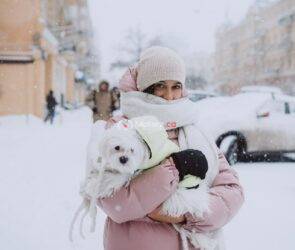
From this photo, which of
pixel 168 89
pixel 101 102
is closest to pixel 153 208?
pixel 168 89

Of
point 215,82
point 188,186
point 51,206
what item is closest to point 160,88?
point 188,186

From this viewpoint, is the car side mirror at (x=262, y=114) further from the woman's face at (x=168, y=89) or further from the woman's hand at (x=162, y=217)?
the woman's hand at (x=162, y=217)

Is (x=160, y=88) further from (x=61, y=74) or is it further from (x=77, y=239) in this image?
(x=61, y=74)

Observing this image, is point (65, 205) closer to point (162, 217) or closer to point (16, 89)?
point (162, 217)

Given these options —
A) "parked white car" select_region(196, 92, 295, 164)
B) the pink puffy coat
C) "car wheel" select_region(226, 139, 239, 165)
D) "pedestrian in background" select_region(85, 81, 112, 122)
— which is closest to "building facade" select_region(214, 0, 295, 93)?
"parked white car" select_region(196, 92, 295, 164)

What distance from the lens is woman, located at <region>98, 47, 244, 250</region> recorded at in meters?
1.96

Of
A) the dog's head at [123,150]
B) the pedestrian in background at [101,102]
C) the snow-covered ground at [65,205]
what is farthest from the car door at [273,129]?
the dog's head at [123,150]

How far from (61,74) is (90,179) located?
4203cm

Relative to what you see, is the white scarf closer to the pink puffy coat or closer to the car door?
the pink puffy coat

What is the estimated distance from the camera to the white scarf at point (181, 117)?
2.16 metres

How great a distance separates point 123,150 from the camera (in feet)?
6.12

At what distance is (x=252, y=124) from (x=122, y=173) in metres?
9.19

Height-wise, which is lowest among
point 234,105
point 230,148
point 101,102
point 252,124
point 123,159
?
point 230,148

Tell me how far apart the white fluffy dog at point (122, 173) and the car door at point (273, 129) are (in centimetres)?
898
